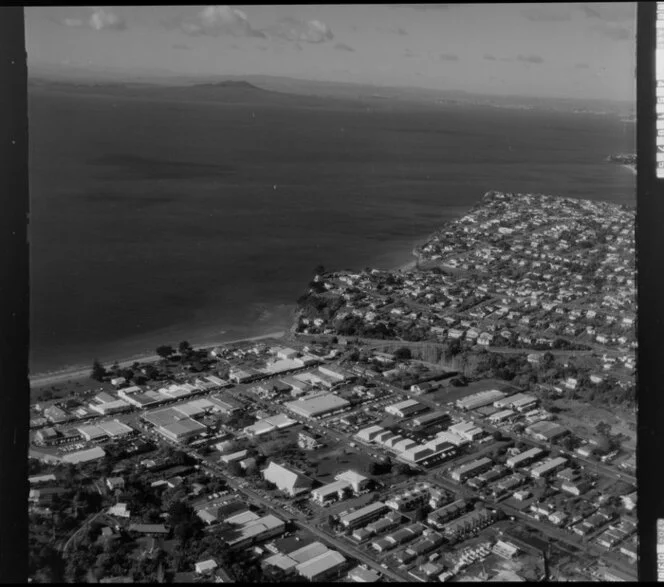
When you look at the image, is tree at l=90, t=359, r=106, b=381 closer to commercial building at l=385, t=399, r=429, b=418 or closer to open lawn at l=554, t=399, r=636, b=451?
commercial building at l=385, t=399, r=429, b=418

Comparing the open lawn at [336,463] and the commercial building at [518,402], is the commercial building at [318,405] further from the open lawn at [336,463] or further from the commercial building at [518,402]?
the commercial building at [518,402]

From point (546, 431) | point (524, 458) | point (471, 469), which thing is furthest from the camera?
point (546, 431)

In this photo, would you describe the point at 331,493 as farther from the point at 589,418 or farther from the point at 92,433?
the point at 589,418

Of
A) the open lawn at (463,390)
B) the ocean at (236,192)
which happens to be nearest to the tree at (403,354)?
the open lawn at (463,390)

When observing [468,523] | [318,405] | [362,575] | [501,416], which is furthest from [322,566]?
[501,416]

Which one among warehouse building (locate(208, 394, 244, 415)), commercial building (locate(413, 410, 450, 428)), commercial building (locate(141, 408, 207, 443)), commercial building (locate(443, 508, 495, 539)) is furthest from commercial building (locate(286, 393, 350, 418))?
commercial building (locate(443, 508, 495, 539))

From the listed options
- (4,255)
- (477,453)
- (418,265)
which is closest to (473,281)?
(418,265)
